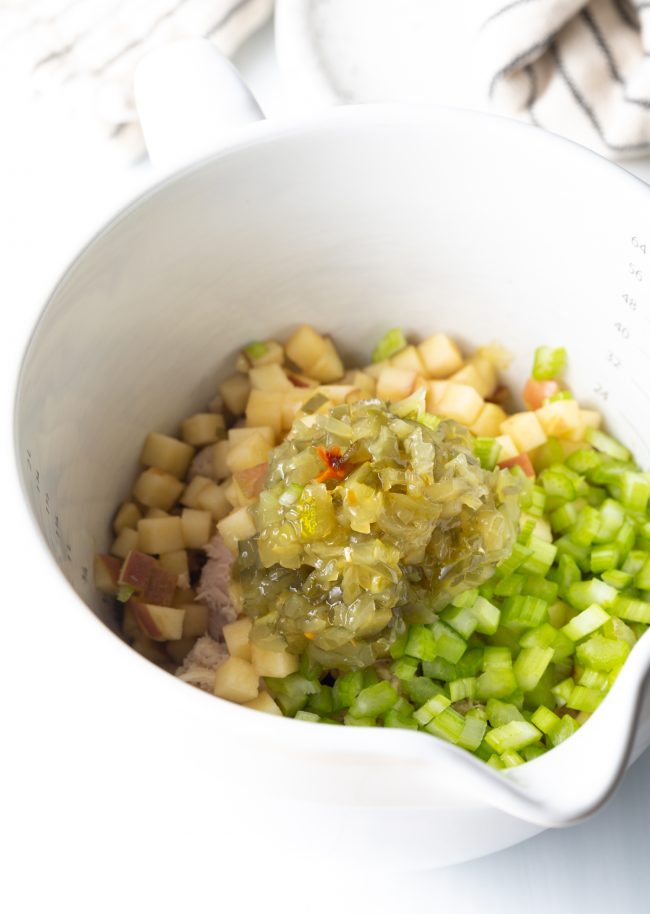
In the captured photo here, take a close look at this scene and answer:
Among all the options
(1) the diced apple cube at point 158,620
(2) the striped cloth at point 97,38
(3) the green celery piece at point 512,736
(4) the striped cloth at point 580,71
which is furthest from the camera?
(2) the striped cloth at point 97,38

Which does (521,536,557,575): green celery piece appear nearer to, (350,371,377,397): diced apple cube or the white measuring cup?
the white measuring cup

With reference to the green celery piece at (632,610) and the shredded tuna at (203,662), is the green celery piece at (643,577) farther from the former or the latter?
the shredded tuna at (203,662)

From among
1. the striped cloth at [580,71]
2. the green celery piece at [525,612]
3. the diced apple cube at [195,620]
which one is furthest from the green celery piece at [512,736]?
the striped cloth at [580,71]

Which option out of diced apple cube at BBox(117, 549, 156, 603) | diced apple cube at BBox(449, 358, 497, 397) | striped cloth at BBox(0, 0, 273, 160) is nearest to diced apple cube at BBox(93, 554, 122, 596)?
diced apple cube at BBox(117, 549, 156, 603)

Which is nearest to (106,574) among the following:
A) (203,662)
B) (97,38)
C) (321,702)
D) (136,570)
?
(136,570)

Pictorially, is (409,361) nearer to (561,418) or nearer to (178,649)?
(561,418)

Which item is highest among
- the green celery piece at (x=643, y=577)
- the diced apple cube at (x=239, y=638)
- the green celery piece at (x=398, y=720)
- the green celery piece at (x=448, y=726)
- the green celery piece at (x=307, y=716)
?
the diced apple cube at (x=239, y=638)

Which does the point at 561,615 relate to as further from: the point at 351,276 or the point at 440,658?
the point at 351,276
